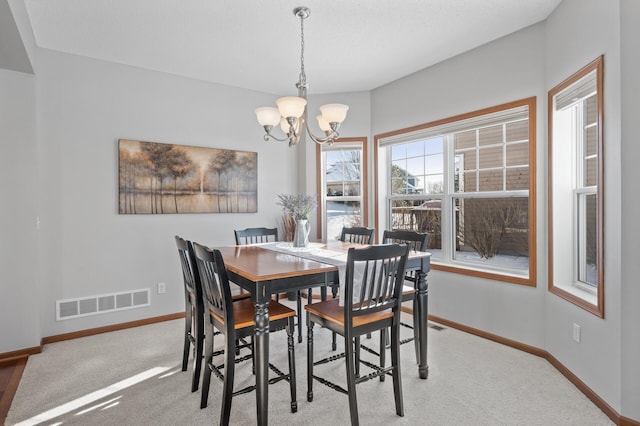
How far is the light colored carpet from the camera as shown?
216cm

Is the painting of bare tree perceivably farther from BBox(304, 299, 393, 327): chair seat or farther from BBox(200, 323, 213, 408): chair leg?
BBox(304, 299, 393, 327): chair seat

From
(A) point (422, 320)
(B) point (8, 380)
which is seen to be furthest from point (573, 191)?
(B) point (8, 380)

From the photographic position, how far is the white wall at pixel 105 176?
341 centimetres

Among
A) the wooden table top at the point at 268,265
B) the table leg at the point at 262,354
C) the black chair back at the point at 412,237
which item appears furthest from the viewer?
the black chair back at the point at 412,237

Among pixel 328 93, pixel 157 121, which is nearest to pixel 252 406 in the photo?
pixel 157 121

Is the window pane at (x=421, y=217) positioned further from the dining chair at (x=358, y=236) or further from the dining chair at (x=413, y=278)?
the dining chair at (x=358, y=236)

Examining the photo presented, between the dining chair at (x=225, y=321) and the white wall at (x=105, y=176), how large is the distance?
6.20 ft

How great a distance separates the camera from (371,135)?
15.3 ft

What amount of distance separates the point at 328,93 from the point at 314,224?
1.71m

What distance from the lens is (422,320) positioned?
2623 millimetres

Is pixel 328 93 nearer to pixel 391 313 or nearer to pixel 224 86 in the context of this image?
pixel 224 86

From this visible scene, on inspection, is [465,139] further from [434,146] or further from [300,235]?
[300,235]

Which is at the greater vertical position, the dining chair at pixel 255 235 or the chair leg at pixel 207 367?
the dining chair at pixel 255 235

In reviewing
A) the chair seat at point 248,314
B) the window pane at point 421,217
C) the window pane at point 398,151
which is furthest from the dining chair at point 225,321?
the window pane at point 398,151
